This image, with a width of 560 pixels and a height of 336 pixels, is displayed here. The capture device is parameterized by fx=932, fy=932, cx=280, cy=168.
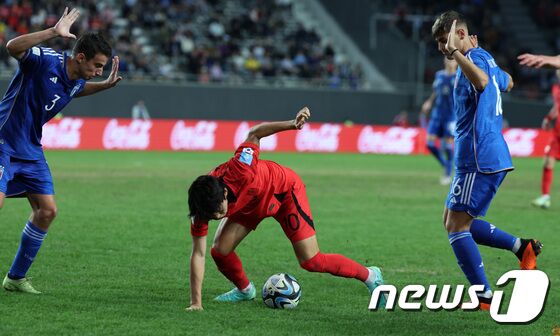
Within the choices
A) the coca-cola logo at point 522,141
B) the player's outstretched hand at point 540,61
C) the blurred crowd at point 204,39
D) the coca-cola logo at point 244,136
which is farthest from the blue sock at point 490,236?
the coca-cola logo at point 522,141

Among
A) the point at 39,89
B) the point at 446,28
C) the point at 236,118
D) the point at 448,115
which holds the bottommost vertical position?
the point at 236,118

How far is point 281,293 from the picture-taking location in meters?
7.24

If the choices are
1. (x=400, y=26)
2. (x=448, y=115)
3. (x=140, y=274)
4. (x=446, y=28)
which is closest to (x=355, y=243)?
(x=140, y=274)

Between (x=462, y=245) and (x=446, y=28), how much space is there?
1.65 metres

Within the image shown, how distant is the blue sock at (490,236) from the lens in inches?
298

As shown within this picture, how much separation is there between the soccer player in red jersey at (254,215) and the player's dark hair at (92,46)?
131cm

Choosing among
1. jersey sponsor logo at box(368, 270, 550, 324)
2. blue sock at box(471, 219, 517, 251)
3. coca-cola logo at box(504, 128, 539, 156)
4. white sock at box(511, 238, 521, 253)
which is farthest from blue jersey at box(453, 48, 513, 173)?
coca-cola logo at box(504, 128, 539, 156)

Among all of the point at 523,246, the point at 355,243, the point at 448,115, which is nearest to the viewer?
the point at 523,246

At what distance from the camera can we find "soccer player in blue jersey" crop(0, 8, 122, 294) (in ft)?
23.8

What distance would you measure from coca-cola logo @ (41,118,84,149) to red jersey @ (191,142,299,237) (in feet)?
76.8

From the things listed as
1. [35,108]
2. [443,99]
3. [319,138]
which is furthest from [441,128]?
[319,138]

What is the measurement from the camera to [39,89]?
735 cm

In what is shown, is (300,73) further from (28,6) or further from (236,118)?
(28,6)

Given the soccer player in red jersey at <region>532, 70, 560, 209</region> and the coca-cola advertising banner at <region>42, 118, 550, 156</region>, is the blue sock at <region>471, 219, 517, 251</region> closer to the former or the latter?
the soccer player in red jersey at <region>532, 70, 560, 209</region>
